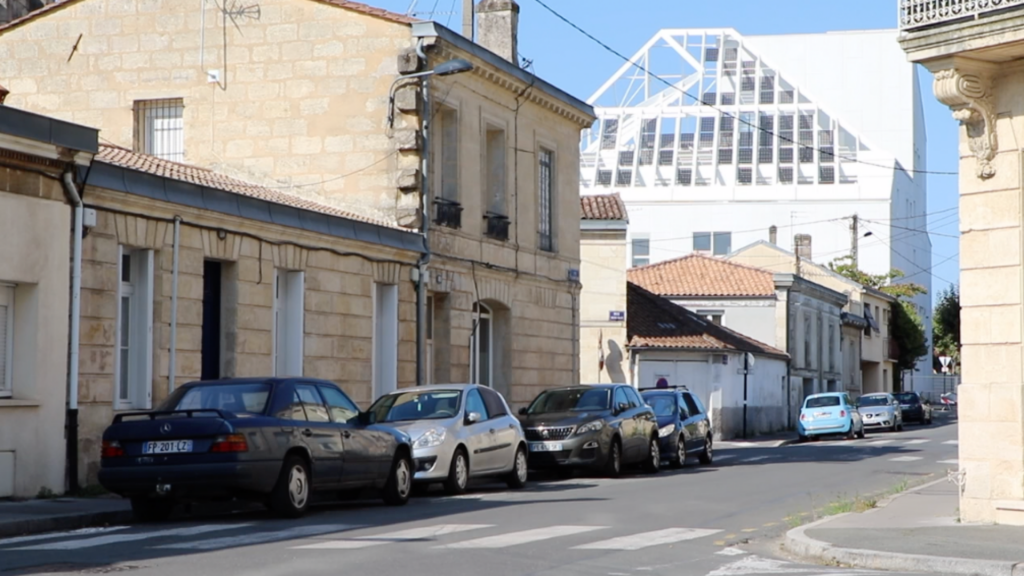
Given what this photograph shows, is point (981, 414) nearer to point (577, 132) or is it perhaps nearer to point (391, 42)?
point (391, 42)

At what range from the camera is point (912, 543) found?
497 inches

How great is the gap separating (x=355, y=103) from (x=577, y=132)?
9028 mm

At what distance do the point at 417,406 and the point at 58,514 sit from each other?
629 centimetres

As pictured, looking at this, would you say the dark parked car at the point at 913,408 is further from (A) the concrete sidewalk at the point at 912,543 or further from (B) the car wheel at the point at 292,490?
(B) the car wheel at the point at 292,490

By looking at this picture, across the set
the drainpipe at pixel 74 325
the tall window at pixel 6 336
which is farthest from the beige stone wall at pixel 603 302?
the tall window at pixel 6 336

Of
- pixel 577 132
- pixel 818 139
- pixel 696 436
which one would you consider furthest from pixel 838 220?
pixel 696 436

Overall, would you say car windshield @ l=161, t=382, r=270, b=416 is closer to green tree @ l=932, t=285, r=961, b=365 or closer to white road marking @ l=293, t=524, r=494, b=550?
white road marking @ l=293, t=524, r=494, b=550

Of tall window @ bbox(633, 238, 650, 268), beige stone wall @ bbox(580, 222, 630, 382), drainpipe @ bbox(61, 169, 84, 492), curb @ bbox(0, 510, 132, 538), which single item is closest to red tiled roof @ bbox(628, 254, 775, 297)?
beige stone wall @ bbox(580, 222, 630, 382)

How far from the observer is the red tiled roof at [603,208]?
141ft

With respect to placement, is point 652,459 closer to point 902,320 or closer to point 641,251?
point 902,320

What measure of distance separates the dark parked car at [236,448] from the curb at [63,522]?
349 mm

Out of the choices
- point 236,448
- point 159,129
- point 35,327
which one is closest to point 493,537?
point 236,448

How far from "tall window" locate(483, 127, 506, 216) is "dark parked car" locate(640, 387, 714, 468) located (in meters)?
5.14

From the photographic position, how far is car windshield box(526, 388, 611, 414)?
24422 mm
